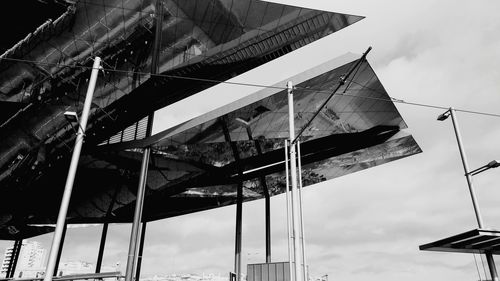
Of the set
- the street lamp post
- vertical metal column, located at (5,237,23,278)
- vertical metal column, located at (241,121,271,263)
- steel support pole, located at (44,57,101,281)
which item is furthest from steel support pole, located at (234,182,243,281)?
vertical metal column, located at (5,237,23,278)

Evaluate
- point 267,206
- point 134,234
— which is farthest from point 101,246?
point 134,234

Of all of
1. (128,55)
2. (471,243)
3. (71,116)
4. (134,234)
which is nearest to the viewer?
(71,116)

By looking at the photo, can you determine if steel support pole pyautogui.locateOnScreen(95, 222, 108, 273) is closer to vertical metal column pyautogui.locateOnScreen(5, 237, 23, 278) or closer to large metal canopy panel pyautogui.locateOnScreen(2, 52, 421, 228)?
large metal canopy panel pyautogui.locateOnScreen(2, 52, 421, 228)

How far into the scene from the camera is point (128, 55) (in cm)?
2214

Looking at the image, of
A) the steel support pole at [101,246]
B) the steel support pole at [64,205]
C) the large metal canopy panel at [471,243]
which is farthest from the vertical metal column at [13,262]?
the large metal canopy panel at [471,243]

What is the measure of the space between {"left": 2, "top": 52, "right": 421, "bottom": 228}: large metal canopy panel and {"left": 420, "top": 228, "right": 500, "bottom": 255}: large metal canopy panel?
9071 millimetres

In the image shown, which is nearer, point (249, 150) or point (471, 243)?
point (471, 243)

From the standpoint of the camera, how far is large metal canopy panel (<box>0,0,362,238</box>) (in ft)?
65.1

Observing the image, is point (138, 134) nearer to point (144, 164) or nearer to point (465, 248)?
point (144, 164)

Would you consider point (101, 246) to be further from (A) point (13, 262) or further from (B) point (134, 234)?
(B) point (134, 234)

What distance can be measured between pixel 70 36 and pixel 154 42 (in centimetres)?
449

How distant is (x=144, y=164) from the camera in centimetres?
2177

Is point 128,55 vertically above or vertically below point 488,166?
above

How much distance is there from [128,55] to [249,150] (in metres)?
10.6
